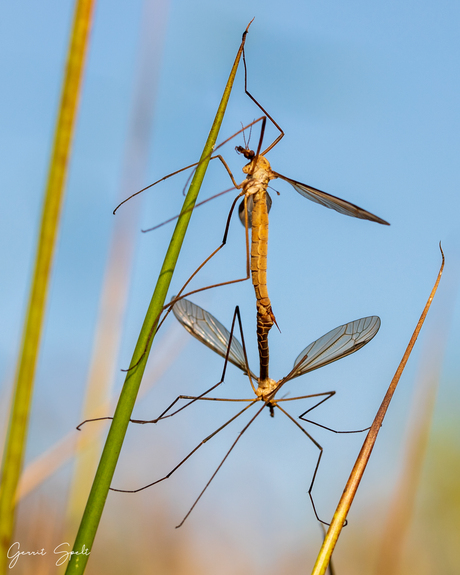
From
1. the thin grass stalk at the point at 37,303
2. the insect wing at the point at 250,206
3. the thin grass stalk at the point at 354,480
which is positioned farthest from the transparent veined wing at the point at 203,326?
the thin grass stalk at the point at 37,303

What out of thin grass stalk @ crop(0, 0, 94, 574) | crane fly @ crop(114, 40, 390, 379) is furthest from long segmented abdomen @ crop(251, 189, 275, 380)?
thin grass stalk @ crop(0, 0, 94, 574)

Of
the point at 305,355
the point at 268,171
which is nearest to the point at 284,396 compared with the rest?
the point at 305,355

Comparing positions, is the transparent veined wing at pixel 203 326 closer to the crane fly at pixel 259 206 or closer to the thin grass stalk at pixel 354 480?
the crane fly at pixel 259 206

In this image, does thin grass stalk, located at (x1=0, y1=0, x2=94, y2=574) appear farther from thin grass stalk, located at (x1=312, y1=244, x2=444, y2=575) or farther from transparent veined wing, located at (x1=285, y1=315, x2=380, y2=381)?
transparent veined wing, located at (x1=285, y1=315, x2=380, y2=381)

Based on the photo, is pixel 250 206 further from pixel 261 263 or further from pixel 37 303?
pixel 37 303

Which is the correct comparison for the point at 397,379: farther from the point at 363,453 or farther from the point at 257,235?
the point at 257,235
